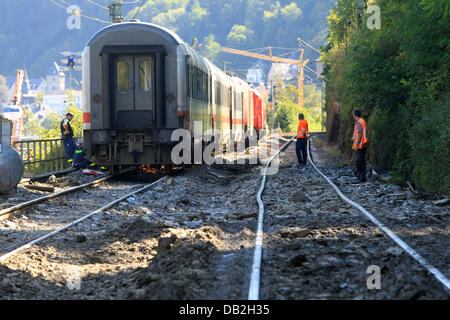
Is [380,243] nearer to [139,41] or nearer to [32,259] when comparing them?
[32,259]

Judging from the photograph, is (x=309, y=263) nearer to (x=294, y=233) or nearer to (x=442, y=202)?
(x=294, y=233)

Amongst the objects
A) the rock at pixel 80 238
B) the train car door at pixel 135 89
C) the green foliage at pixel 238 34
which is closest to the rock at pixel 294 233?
the rock at pixel 80 238

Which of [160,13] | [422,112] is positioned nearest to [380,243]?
[422,112]

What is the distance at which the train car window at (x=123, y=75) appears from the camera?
15312 millimetres

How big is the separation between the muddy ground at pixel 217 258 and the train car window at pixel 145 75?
510cm

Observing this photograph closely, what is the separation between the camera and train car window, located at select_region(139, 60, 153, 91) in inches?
601

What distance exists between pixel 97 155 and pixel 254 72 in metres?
168

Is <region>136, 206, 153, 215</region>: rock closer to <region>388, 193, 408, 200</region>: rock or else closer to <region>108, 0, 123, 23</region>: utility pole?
<region>388, 193, 408, 200</region>: rock

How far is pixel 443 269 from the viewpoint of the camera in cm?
565

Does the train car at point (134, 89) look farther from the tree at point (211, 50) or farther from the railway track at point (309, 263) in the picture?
the tree at point (211, 50)

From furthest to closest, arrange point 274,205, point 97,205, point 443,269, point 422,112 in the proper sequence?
point 422,112 < point 97,205 < point 274,205 < point 443,269

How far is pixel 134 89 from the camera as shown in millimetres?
15258

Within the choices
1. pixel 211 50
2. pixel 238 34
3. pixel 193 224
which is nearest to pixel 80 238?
pixel 193 224

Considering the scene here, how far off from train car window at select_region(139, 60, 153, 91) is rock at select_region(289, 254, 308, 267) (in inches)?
392
